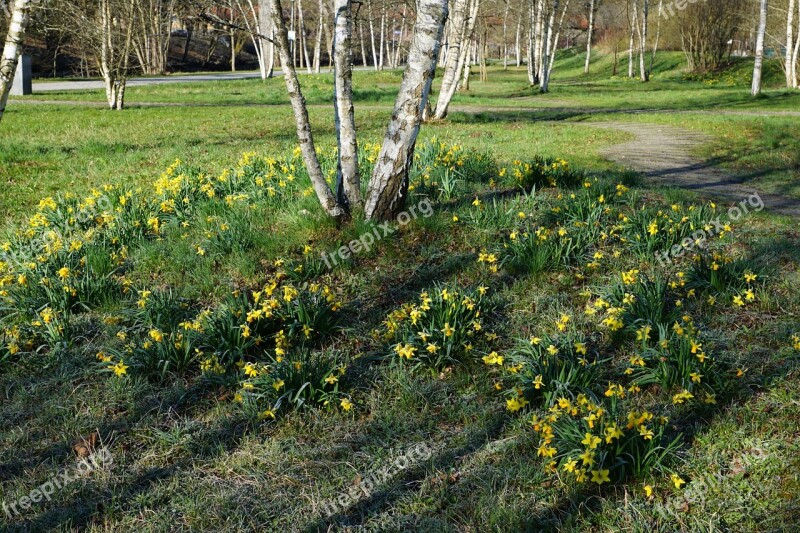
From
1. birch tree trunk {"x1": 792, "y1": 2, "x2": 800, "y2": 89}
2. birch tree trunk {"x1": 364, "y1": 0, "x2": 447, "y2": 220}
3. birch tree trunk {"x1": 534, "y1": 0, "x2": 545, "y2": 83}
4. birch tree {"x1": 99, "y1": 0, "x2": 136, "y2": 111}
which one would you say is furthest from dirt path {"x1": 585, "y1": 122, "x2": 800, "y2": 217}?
birch tree trunk {"x1": 792, "y1": 2, "x2": 800, "y2": 89}

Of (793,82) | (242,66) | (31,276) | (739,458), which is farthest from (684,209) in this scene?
(242,66)

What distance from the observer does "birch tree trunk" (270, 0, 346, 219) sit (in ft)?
16.4

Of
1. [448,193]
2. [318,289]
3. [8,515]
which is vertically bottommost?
[8,515]

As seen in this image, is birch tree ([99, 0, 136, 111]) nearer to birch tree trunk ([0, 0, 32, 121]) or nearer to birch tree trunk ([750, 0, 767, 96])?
birch tree trunk ([0, 0, 32, 121])

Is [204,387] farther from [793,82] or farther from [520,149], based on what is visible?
[793,82]

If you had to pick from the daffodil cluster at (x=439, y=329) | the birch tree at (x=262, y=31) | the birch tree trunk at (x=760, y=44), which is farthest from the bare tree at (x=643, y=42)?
the daffodil cluster at (x=439, y=329)

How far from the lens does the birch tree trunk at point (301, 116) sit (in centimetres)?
500

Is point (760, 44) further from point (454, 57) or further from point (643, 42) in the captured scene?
point (454, 57)

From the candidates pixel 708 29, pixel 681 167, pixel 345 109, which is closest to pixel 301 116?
pixel 345 109

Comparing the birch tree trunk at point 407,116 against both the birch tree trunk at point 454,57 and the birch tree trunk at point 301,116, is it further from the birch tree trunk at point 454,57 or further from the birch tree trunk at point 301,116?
the birch tree trunk at point 454,57

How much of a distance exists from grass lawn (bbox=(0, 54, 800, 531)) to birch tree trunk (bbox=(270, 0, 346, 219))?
0.68ft

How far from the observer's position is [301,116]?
5.32 meters

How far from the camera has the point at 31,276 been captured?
510 cm

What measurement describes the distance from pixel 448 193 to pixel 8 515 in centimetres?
436
